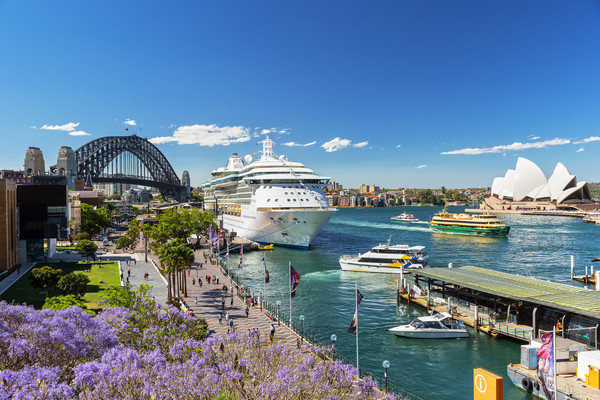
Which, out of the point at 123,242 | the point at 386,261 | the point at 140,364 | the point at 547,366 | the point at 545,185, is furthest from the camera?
the point at 545,185

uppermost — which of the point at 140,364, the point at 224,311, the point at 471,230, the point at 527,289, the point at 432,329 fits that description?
the point at 140,364

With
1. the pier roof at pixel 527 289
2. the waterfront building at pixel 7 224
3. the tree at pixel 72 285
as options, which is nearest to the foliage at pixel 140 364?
the tree at pixel 72 285

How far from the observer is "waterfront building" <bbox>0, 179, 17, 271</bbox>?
1571 inches

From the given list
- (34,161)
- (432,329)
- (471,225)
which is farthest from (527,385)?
(34,161)

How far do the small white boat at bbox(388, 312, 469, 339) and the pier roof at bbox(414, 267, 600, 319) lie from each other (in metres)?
3.77

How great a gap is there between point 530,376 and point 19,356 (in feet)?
74.2

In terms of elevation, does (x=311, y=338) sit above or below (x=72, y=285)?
below

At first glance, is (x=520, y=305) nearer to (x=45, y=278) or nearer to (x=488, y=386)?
(x=488, y=386)

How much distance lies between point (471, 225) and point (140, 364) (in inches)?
3973

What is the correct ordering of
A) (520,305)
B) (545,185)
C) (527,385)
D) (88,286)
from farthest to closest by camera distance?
1. (545,185)
2. (88,286)
3. (520,305)
4. (527,385)

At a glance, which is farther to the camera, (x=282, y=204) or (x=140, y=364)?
(x=282, y=204)

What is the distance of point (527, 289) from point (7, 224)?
4806cm

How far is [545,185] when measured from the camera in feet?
629

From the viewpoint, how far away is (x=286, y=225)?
66562mm
